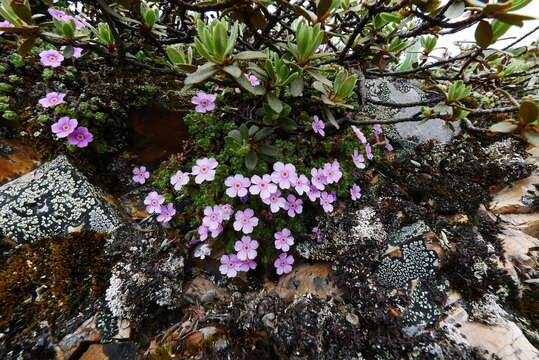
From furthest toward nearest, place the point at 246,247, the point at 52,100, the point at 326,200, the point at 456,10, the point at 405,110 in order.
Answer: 1. the point at 405,110
2. the point at 52,100
3. the point at 326,200
4. the point at 246,247
5. the point at 456,10

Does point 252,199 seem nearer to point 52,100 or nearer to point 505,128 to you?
point 505,128

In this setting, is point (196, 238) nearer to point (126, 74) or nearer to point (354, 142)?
point (354, 142)

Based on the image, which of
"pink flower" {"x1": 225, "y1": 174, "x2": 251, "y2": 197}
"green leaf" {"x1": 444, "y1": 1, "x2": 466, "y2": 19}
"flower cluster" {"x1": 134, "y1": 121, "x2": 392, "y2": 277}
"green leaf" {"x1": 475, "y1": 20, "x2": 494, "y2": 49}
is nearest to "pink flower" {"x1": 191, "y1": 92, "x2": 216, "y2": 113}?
"flower cluster" {"x1": 134, "y1": 121, "x2": 392, "y2": 277}

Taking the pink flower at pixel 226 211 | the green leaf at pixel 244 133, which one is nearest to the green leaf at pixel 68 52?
the green leaf at pixel 244 133

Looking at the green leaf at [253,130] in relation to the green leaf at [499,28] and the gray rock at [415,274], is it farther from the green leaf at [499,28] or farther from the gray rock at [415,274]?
the green leaf at [499,28]

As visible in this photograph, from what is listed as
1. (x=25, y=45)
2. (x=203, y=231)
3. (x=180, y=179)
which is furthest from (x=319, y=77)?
(x=25, y=45)

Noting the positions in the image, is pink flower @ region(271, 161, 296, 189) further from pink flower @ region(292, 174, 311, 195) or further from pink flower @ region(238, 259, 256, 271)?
pink flower @ region(238, 259, 256, 271)

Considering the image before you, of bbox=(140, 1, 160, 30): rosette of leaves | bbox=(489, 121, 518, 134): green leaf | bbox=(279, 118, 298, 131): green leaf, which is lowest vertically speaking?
bbox=(279, 118, 298, 131): green leaf
